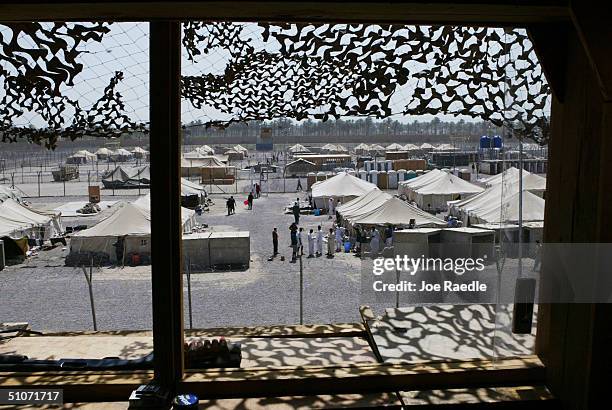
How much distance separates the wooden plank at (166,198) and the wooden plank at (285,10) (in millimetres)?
175

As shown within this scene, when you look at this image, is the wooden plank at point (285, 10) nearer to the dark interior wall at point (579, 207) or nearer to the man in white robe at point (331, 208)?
the dark interior wall at point (579, 207)

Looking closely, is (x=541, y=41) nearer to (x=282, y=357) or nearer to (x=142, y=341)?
(x=282, y=357)

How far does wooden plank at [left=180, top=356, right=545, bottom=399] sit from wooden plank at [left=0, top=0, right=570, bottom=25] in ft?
4.36

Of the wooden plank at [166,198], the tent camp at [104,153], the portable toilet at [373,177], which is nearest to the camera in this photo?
the wooden plank at [166,198]

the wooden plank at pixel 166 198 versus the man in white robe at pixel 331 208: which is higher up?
the wooden plank at pixel 166 198

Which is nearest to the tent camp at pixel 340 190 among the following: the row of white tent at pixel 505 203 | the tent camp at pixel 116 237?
the row of white tent at pixel 505 203

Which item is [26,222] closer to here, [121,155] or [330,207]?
[330,207]

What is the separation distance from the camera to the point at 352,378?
223 centimetres

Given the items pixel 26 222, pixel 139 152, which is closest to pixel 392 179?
pixel 26 222

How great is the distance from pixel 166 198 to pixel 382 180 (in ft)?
62.6

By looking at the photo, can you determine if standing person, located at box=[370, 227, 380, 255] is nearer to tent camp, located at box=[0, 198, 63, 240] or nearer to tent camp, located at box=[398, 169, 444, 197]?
tent camp, located at box=[398, 169, 444, 197]

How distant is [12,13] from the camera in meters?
1.90

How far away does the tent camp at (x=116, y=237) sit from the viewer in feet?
30.7

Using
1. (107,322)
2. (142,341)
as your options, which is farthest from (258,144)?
(142,341)
